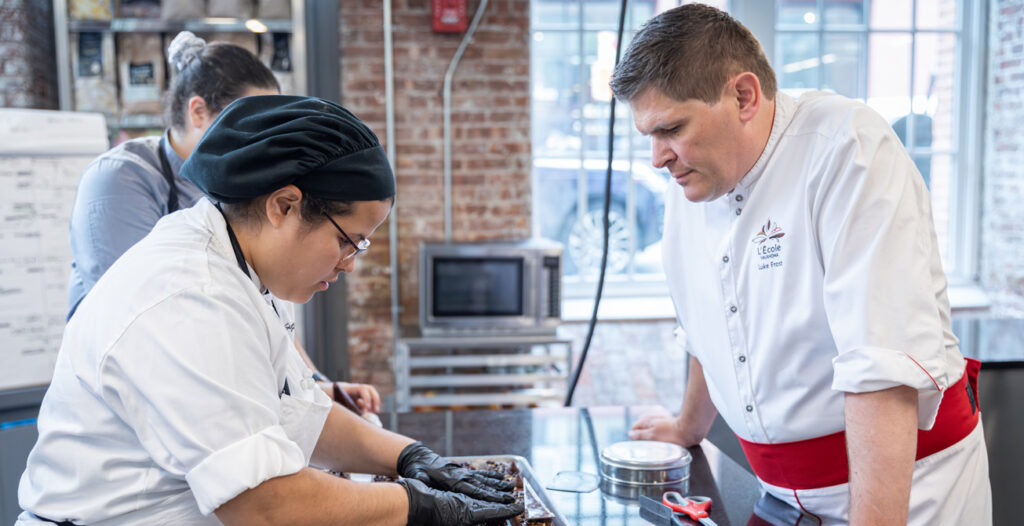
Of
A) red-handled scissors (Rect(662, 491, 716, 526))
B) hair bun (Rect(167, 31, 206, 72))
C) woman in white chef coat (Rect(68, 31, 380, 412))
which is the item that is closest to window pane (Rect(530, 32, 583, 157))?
hair bun (Rect(167, 31, 206, 72))

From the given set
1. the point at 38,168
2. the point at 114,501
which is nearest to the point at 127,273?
the point at 114,501

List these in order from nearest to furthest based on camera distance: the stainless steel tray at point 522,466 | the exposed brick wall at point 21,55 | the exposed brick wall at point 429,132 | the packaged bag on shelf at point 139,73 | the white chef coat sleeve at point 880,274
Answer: the white chef coat sleeve at point 880,274 < the stainless steel tray at point 522,466 < the exposed brick wall at point 21,55 < the packaged bag on shelf at point 139,73 < the exposed brick wall at point 429,132

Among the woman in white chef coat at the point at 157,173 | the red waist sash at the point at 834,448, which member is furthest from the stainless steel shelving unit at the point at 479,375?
the red waist sash at the point at 834,448

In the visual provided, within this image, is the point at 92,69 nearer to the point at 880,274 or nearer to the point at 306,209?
the point at 306,209

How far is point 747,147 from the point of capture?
1.31 meters

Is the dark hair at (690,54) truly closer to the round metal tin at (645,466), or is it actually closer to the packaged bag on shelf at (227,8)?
the round metal tin at (645,466)

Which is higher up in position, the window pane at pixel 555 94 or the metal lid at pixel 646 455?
the window pane at pixel 555 94

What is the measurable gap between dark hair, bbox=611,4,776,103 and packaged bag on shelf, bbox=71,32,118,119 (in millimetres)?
3024

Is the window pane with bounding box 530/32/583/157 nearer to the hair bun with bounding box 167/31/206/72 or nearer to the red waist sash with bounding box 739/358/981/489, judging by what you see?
the hair bun with bounding box 167/31/206/72

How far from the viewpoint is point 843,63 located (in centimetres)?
458

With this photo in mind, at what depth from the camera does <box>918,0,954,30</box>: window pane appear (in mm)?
4637

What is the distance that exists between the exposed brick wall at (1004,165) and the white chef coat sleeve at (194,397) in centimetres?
446

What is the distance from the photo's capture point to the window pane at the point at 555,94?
14.5 ft

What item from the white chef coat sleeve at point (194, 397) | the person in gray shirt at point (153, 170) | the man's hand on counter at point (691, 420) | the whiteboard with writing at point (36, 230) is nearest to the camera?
the white chef coat sleeve at point (194, 397)
